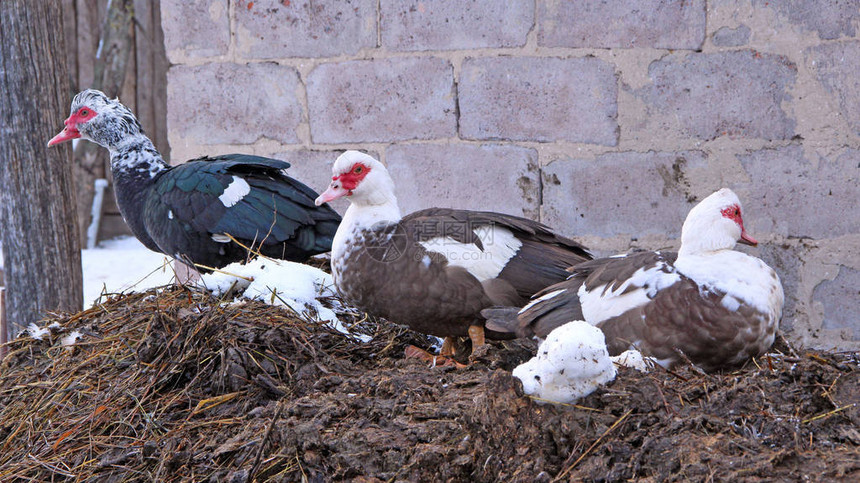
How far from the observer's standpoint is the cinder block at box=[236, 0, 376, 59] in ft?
11.5

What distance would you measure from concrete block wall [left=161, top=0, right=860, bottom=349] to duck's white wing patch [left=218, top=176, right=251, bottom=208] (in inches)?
18.5

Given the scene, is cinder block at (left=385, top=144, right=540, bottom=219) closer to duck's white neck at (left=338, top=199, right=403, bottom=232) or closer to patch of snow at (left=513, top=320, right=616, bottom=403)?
duck's white neck at (left=338, top=199, right=403, bottom=232)

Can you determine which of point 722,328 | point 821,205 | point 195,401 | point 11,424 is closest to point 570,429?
point 722,328

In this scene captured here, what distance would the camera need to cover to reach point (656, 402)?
1752mm

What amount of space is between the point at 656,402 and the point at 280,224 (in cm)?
184

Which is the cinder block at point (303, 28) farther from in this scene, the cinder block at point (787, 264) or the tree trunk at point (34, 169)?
the cinder block at point (787, 264)

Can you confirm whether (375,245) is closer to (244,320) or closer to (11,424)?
(244,320)

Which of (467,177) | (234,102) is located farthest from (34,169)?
(467,177)

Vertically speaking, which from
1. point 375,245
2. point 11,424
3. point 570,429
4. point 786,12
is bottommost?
point 11,424

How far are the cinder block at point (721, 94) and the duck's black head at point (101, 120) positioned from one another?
2.30 m

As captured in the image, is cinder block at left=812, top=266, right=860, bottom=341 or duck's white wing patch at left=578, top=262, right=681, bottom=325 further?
cinder block at left=812, top=266, right=860, bottom=341

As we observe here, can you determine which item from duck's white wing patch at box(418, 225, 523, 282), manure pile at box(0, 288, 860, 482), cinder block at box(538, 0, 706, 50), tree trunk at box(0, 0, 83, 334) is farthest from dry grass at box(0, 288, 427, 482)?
cinder block at box(538, 0, 706, 50)

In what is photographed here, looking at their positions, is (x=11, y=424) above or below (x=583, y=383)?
below

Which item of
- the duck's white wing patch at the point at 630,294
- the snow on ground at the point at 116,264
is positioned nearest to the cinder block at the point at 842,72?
the duck's white wing patch at the point at 630,294
